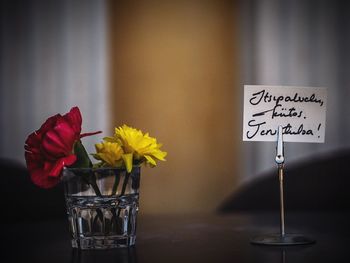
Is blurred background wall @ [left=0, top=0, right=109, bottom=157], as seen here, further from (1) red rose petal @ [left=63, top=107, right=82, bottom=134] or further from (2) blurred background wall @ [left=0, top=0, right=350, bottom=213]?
(1) red rose petal @ [left=63, top=107, right=82, bottom=134]

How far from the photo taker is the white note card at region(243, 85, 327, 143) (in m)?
1.23

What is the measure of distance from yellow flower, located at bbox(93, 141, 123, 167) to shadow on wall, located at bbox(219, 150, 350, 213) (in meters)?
0.85

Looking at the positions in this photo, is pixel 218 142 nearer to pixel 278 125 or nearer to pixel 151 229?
pixel 151 229

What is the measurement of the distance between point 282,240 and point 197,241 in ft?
0.51

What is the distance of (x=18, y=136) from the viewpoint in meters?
1.91

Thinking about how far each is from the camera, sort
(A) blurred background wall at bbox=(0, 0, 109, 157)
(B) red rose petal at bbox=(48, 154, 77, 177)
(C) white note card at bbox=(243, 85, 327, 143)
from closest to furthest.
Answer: (B) red rose petal at bbox=(48, 154, 77, 177) < (C) white note card at bbox=(243, 85, 327, 143) < (A) blurred background wall at bbox=(0, 0, 109, 157)

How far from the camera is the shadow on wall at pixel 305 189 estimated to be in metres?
1.98

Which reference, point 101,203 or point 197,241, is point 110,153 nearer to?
point 101,203

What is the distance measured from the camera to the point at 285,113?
1237mm

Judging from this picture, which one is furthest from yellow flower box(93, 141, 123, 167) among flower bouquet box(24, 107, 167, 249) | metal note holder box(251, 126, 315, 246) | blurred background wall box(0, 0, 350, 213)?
blurred background wall box(0, 0, 350, 213)

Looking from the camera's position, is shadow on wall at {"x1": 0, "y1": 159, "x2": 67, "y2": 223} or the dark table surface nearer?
the dark table surface

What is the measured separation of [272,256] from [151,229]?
44 centimetres

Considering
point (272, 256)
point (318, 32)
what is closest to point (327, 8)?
point (318, 32)

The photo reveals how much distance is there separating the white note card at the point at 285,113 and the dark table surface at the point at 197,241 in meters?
0.19
